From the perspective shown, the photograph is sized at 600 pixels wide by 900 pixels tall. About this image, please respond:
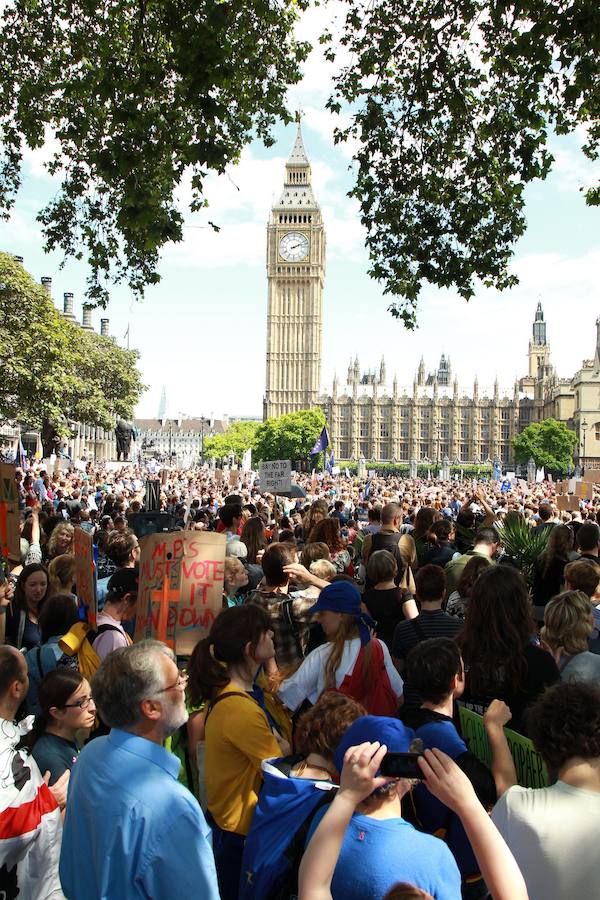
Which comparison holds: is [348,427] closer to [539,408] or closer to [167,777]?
[539,408]

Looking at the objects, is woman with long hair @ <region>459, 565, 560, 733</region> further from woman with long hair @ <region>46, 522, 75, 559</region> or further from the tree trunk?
the tree trunk

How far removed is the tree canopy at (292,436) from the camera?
3866 inches

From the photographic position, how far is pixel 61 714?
3.58 metres

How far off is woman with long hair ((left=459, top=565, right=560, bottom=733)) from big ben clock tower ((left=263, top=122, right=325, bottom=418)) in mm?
111958

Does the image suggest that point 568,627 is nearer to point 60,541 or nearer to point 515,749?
point 515,749

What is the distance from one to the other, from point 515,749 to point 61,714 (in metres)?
1.77

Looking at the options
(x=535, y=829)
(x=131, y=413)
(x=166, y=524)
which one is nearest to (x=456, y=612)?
(x=535, y=829)

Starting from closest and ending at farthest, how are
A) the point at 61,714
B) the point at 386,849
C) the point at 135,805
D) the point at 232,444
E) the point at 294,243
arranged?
the point at 386,849 → the point at 135,805 → the point at 61,714 → the point at 294,243 → the point at 232,444

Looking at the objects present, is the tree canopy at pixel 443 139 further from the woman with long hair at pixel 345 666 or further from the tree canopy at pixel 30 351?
the tree canopy at pixel 30 351

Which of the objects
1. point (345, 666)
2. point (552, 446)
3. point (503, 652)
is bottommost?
point (345, 666)

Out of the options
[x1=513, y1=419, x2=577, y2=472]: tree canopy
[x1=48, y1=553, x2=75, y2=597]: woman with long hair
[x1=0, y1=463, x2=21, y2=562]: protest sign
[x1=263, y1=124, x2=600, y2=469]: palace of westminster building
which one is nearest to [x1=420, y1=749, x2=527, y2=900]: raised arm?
[x1=48, y1=553, x2=75, y2=597]: woman with long hair

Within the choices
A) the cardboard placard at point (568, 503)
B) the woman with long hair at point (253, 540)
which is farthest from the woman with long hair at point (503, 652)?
the cardboard placard at point (568, 503)

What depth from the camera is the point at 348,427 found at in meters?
117

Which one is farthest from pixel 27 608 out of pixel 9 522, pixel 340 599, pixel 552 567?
pixel 552 567
